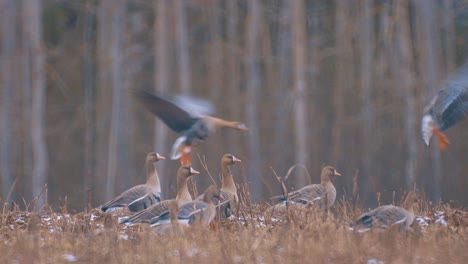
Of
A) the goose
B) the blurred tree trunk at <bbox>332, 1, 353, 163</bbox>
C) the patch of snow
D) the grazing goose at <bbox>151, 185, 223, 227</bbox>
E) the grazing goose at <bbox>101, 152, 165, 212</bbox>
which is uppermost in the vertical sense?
the patch of snow

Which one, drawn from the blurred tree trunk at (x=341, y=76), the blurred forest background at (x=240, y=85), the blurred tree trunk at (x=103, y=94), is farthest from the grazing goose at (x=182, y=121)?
the blurred tree trunk at (x=341, y=76)

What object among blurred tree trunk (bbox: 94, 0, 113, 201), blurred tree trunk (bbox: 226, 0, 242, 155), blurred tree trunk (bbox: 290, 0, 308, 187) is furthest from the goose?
blurred tree trunk (bbox: 226, 0, 242, 155)

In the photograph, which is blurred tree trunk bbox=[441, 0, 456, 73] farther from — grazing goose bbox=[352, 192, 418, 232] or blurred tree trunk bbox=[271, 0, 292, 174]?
grazing goose bbox=[352, 192, 418, 232]

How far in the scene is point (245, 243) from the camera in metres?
9.22

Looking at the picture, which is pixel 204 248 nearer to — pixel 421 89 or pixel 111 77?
pixel 421 89

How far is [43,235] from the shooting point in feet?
33.6

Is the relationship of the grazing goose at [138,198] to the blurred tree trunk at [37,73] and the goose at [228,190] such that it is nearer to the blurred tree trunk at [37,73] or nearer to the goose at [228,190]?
the goose at [228,190]

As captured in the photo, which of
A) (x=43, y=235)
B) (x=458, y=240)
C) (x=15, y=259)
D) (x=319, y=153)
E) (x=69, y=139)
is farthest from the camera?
(x=69, y=139)

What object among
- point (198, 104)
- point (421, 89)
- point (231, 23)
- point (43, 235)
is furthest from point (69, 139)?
point (43, 235)

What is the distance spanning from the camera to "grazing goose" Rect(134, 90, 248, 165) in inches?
517

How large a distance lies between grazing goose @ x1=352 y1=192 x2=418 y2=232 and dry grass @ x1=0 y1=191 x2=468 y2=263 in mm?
146

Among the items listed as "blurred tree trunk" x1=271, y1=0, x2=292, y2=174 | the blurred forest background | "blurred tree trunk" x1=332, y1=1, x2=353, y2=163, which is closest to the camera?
the blurred forest background

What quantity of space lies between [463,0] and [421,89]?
3.50m

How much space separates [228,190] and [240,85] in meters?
36.2
